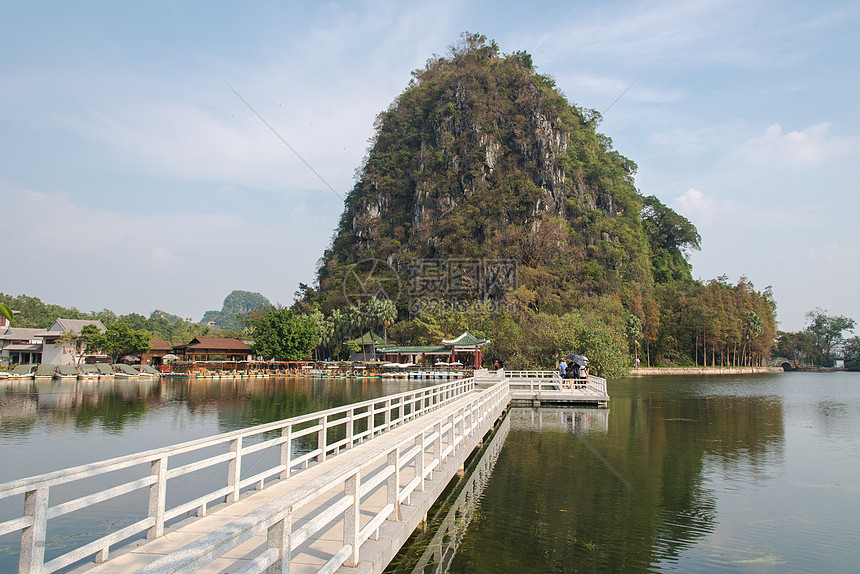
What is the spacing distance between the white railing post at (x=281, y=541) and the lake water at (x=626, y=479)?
4.23 meters

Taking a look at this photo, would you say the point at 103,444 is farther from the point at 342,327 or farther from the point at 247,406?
the point at 342,327

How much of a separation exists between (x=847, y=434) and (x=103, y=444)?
94.0ft

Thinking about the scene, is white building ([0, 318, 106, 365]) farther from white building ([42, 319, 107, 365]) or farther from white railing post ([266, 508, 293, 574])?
→ white railing post ([266, 508, 293, 574])

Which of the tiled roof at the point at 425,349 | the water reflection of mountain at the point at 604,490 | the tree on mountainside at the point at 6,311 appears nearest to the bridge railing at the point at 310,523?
the tree on mountainside at the point at 6,311

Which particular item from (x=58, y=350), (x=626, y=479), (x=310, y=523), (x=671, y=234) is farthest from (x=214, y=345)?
(x=671, y=234)

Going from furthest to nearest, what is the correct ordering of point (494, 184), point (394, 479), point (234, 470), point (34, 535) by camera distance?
point (494, 184) < point (234, 470) < point (394, 479) < point (34, 535)

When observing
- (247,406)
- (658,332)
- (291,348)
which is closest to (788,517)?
(247,406)

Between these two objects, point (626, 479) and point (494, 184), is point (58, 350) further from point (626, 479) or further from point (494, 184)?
point (626, 479)

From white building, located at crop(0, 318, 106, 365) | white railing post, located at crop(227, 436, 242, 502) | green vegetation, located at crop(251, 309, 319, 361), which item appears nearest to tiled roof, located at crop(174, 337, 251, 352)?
green vegetation, located at crop(251, 309, 319, 361)

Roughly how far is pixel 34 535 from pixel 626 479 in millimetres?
12728

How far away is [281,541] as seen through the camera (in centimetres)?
432

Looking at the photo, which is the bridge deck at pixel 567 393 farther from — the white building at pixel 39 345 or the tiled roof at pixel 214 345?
the white building at pixel 39 345

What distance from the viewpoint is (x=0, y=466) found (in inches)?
630

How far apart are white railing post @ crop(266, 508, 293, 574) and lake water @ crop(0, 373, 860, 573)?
4235 millimetres
